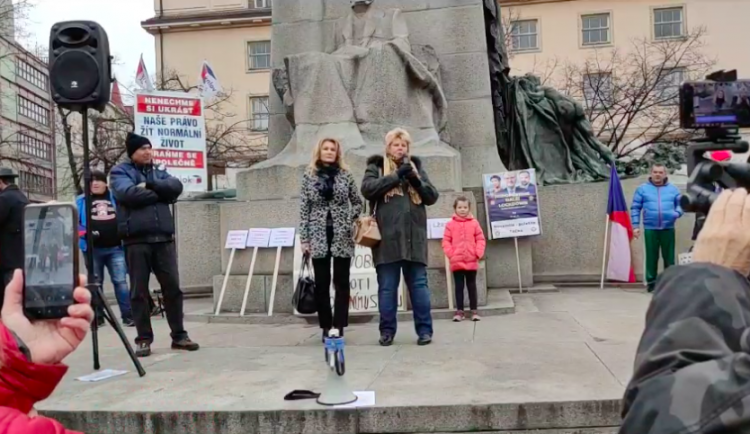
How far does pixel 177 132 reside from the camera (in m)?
14.3

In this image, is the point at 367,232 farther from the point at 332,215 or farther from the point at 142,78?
the point at 142,78

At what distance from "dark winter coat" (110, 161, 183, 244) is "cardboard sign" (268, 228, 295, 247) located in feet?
7.83

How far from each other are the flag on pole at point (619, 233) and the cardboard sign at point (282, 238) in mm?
4836

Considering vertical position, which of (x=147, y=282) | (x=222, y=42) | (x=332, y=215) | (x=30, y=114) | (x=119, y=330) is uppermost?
(x=222, y=42)

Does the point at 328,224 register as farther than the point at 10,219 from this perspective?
Answer: No

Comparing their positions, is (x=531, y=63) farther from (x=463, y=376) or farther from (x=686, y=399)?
(x=686, y=399)

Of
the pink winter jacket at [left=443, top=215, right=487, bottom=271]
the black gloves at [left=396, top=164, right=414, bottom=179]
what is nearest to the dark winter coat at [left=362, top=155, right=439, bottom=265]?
the black gloves at [left=396, top=164, right=414, bottom=179]

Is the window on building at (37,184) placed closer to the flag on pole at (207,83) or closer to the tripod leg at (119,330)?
the flag on pole at (207,83)

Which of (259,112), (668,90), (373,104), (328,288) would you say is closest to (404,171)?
(328,288)

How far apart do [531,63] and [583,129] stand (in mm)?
32359

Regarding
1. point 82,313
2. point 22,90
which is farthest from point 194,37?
point 82,313

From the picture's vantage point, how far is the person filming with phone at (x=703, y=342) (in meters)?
1.17

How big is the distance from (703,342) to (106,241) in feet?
29.4

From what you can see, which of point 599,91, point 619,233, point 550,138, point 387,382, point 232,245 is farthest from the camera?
point 599,91
